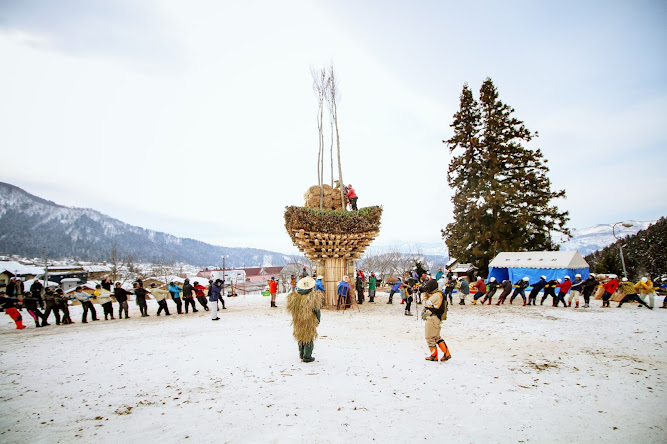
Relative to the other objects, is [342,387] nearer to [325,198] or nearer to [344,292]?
[344,292]

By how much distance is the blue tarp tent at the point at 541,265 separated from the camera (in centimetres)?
1936

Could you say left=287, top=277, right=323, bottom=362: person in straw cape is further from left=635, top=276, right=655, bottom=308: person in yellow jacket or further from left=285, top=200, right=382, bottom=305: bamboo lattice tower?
left=635, top=276, right=655, bottom=308: person in yellow jacket

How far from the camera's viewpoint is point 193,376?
6336 mm

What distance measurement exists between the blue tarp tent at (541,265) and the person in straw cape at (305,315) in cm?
1809

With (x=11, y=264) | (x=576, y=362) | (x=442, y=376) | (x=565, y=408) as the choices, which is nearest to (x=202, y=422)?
Result: (x=442, y=376)

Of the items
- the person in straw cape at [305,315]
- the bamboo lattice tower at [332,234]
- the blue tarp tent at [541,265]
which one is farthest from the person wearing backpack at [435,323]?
the blue tarp tent at [541,265]

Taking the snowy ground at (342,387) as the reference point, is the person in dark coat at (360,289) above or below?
above

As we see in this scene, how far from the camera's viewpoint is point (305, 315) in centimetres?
702

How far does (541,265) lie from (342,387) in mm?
19150

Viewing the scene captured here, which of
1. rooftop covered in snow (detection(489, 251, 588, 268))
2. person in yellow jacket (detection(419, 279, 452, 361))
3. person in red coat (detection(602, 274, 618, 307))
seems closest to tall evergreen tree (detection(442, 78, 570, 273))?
rooftop covered in snow (detection(489, 251, 588, 268))

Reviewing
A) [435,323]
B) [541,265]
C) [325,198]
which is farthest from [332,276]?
[541,265]

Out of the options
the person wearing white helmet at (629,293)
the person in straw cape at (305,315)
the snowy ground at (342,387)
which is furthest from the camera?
the person wearing white helmet at (629,293)

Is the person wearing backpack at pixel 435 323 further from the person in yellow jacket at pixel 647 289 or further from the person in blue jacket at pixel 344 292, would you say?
the person in yellow jacket at pixel 647 289

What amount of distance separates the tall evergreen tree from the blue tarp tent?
2.55 meters
